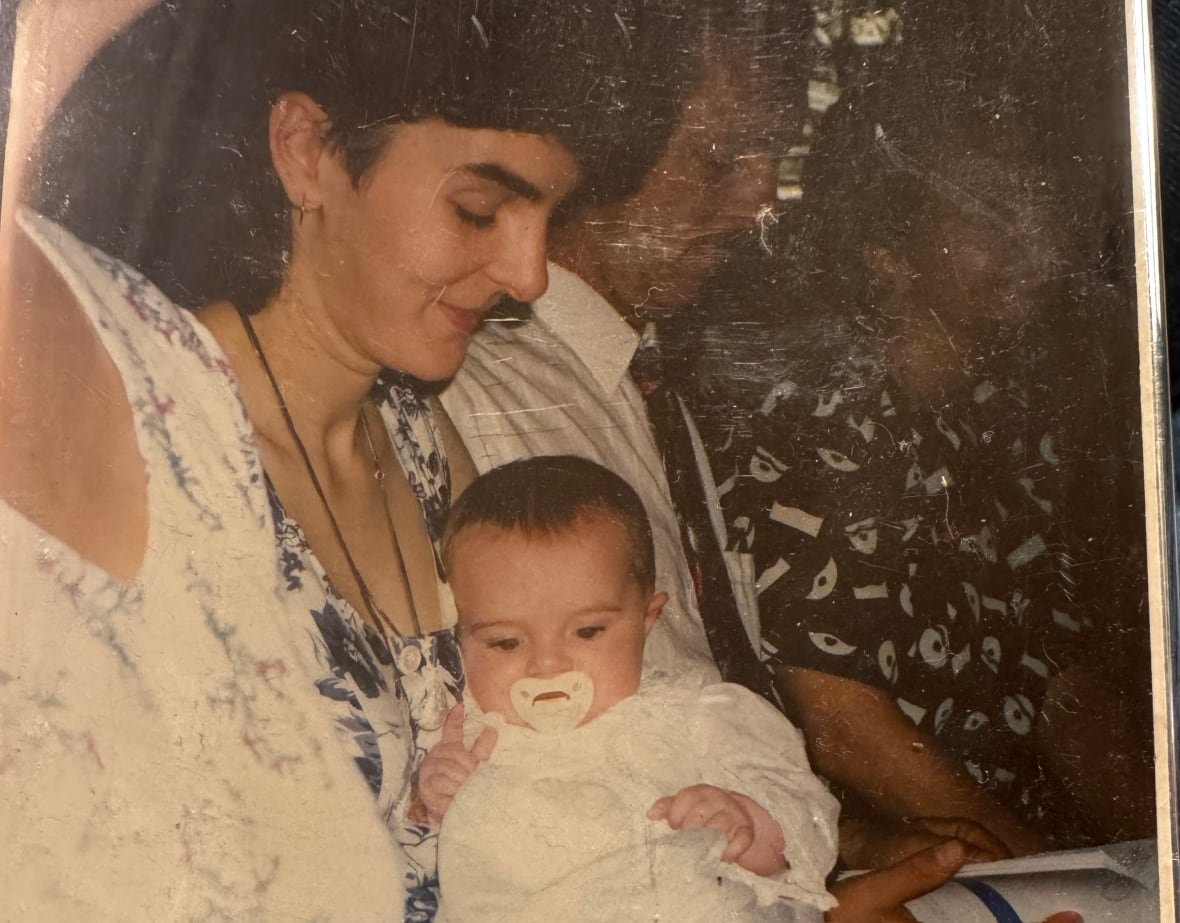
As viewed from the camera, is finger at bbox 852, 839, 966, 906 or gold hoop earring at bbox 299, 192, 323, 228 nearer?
finger at bbox 852, 839, 966, 906

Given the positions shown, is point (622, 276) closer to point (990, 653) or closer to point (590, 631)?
point (590, 631)

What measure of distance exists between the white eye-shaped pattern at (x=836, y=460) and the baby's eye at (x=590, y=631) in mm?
424

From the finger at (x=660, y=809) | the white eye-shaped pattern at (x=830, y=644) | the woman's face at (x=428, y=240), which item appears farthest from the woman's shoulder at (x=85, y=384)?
the white eye-shaped pattern at (x=830, y=644)

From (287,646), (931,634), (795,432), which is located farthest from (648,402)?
(287,646)

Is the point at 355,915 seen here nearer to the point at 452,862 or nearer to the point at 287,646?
the point at 452,862

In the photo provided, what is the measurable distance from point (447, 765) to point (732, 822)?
43cm

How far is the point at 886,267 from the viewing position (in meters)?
1.61

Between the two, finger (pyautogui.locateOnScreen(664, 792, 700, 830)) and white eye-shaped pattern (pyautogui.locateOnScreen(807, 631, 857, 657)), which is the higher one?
white eye-shaped pattern (pyautogui.locateOnScreen(807, 631, 857, 657))

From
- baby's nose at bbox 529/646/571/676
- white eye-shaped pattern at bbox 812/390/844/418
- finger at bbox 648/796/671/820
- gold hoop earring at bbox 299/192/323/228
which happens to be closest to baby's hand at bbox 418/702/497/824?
baby's nose at bbox 529/646/571/676

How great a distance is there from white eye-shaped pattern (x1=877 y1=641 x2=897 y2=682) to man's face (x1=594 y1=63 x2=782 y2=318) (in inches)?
23.9

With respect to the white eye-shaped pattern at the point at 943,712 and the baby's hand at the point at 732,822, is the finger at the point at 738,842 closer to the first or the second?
the baby's hand at the point at 732,822

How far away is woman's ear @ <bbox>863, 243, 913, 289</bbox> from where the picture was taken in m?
1.61

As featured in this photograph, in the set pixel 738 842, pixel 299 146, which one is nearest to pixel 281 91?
pixel 299 146

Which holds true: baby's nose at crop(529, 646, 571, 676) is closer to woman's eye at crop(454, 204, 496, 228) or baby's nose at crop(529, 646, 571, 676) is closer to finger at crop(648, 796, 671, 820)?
finger at crop(648, 796, 671, 820)
